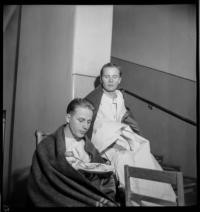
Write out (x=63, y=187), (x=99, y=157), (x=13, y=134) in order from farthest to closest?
(x=13, y=134) → (x=99, y=157) → (x=63, y=187)

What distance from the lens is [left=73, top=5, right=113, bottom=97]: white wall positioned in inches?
66.9

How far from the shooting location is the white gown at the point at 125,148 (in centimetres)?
156

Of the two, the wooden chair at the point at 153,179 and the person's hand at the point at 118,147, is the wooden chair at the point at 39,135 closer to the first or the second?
the person's hand at the point at 118,147

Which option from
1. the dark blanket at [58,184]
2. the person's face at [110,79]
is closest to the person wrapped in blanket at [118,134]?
the person's face at [110,79]

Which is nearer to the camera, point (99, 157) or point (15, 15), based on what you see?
point (99, 157)

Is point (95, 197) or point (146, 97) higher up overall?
point (146, 97)

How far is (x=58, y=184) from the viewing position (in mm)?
1441

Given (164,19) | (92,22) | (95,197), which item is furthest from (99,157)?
(164,19)

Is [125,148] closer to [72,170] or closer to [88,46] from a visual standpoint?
[72,170]

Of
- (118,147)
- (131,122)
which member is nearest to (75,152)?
(118,147)

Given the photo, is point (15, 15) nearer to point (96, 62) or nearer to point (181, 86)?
point (96, 62)

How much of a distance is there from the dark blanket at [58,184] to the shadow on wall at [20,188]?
0.48ft

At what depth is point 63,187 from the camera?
4.72 feet

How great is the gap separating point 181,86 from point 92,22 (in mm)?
589
